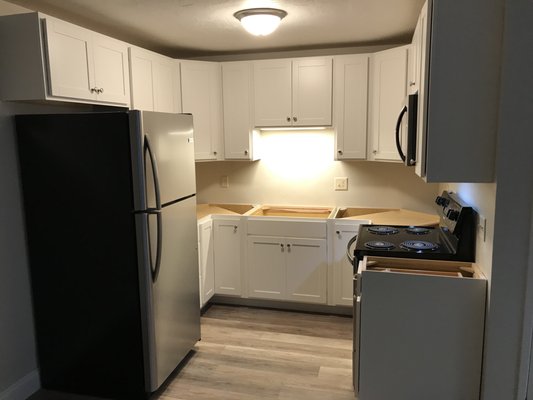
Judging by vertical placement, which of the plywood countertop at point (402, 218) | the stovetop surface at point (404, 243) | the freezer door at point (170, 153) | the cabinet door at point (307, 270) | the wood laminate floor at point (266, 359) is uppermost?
the freezer door at point (170, 153)

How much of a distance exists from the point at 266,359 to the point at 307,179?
173 cm

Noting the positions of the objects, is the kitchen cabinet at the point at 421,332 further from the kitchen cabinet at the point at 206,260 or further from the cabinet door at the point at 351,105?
the kitchen cabinet at the point at 206,260

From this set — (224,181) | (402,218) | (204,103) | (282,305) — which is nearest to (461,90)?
(402,218)

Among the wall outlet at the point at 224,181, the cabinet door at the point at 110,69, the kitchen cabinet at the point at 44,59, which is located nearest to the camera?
the kitchen cabinet at the point at 44,59

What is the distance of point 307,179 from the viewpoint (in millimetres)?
4020

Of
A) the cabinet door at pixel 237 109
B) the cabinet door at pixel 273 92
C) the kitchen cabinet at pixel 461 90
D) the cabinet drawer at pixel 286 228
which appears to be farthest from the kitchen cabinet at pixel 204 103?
the kitchen cabinet at pixel 461 90

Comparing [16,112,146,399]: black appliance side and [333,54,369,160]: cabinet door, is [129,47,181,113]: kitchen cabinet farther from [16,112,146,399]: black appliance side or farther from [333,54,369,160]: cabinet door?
[333,54,369,160]: cabinet door

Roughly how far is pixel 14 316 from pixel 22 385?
0.42 metres

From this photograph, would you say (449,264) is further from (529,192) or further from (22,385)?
(22,385)

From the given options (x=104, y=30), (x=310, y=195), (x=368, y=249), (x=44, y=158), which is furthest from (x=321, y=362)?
(x=104, y=30)

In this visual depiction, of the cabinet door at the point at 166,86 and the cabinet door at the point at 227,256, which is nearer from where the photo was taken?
the cabinet door at the point at 166,86

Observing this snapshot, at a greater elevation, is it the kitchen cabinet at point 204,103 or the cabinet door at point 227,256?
the kitchen cabinet at point 204,103

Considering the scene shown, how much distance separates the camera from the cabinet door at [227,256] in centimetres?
369

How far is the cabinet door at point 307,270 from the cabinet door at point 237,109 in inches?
36.7
